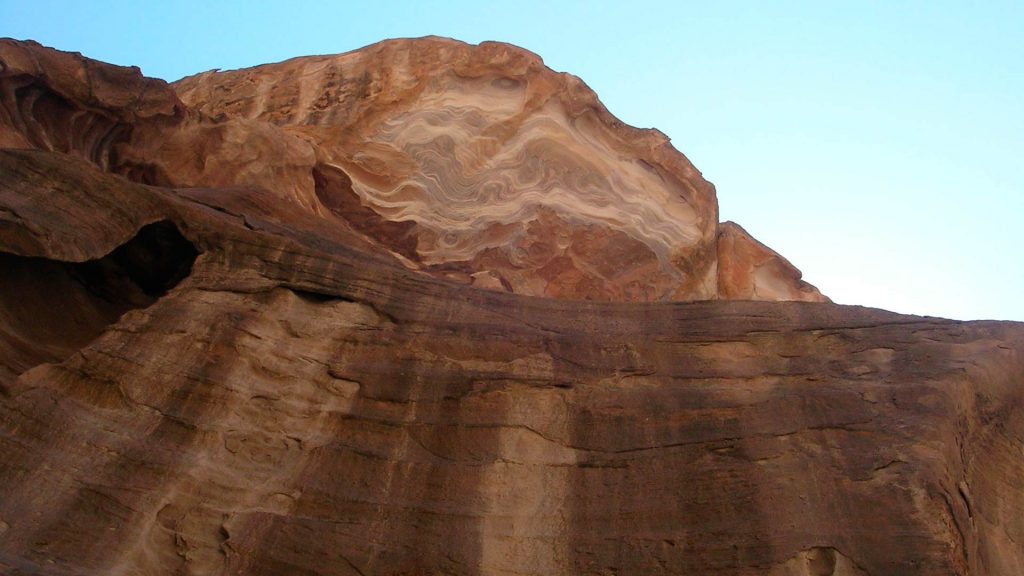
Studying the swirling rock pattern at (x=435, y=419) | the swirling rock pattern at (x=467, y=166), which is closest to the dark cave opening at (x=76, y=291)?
the swirling rock pattern at (x=435, y=419)

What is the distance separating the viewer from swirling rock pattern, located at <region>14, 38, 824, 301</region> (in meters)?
16.0

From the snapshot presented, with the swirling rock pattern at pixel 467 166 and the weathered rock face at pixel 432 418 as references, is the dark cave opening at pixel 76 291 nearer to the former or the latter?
the weathered rock face at pixel 432 418

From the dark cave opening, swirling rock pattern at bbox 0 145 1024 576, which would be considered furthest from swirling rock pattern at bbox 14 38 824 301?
swirling rock pattern at bbox 0 145 1024 576

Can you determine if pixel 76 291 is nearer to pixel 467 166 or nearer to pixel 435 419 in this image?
pixel 435 419

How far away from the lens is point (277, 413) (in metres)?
8.84

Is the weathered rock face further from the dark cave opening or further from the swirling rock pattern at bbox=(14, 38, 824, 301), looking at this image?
the swirling rock pattern at bbox=(14, 38, 824, 301)

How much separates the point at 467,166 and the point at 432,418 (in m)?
9.63

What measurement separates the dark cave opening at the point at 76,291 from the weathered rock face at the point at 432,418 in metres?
0.03

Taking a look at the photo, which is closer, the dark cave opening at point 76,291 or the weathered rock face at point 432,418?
the weathered rock face at point 432,418

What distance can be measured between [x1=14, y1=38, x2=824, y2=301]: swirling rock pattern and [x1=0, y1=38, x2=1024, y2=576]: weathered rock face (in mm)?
5080

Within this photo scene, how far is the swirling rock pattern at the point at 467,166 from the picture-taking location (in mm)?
15984

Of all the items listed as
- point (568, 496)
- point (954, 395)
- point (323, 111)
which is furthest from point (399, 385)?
point (323, 111)

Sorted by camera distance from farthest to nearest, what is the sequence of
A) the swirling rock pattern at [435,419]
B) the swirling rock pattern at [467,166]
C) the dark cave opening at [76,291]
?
the swirling rock pattern at [467,166]
the dark cave opening at [76,291]
the swirling rock pattern at [435,419]

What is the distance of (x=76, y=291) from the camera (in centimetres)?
985
